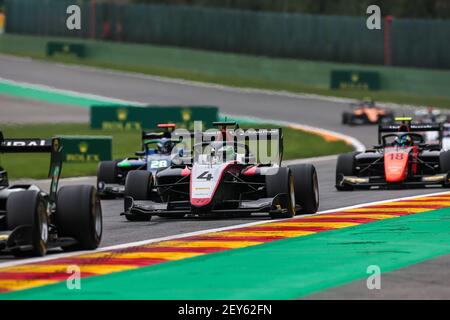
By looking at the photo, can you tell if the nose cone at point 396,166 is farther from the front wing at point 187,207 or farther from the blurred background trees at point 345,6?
the blurred background trees at point 345,6

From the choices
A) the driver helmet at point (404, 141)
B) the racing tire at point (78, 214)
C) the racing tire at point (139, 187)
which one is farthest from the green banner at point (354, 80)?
the racing tire at point (78, 214)

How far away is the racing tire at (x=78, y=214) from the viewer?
1512cm

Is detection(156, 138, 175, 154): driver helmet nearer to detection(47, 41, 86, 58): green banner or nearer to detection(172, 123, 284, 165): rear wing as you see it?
detection(172, 123, 284, 165): rear wing

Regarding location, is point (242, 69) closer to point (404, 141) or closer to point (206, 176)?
point (404, 141)

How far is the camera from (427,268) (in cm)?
1344

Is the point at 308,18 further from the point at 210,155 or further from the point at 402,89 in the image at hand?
the point at 210,155

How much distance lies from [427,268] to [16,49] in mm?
60164

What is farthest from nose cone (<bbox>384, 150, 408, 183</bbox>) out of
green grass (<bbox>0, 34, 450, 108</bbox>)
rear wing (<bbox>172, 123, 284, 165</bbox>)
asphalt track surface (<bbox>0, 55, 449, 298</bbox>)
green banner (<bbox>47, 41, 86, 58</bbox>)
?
green banner (<bbox>47, 41, 86, 58</bbox>)

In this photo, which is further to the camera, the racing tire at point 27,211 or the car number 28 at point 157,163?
the car number 28 at point 157,163

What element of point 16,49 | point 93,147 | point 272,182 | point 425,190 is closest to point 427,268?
point 272,182

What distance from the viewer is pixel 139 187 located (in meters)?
Result: 20.3

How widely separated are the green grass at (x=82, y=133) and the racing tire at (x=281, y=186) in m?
12.4

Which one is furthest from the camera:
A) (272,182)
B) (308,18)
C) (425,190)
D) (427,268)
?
(308,18)

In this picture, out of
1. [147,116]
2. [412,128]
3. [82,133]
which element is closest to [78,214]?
[412,128]
